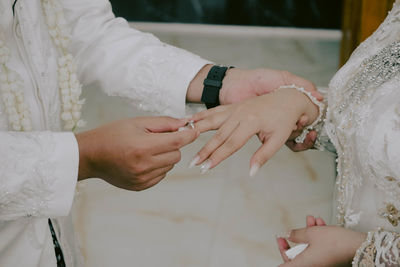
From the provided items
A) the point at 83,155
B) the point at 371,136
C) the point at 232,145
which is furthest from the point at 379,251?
the point at 83,155

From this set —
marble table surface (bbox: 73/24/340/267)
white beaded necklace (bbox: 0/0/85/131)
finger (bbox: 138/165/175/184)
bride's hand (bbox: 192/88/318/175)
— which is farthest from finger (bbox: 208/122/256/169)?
marble table surface (bbox: 73/24/340/267)

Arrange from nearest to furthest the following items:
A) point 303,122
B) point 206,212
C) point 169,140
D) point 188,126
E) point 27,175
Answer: point 27,175
point 169,140
point 188,126
point 303,122
point 206,212

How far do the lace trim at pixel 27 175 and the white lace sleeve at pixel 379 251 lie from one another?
0.60 metres

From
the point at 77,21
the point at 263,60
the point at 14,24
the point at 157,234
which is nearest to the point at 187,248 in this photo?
the point at 157,234

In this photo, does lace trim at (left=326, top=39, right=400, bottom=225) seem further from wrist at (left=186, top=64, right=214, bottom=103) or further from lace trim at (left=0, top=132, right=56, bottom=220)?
lace trim at (left=0, top=132, right=56, bottom=220)

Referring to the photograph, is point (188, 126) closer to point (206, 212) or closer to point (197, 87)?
point (197, 87)

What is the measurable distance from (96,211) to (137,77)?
42.8 inches

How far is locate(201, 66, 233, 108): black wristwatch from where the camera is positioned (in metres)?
1.24

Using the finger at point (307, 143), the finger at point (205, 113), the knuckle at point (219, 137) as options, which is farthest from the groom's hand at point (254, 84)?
the knuckle at point (219, 137)

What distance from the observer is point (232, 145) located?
1062 mm

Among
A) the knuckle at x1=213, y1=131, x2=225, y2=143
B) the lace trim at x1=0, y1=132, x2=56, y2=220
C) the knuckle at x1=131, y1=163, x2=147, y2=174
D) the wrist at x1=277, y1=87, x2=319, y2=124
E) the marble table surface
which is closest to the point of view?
the lace trim at x1=0, y1=132, x2=56, y2=220

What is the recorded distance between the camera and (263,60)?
3.33 metres

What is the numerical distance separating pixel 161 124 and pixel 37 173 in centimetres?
28

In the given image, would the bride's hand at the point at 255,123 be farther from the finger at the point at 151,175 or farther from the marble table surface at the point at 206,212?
the marble table surface at the point at 206,212
